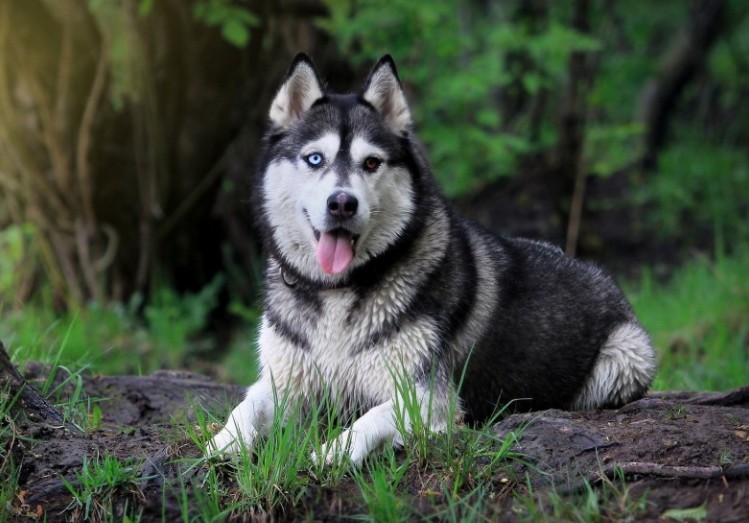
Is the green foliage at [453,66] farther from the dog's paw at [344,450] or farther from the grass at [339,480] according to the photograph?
the dog's paw at [344,450]

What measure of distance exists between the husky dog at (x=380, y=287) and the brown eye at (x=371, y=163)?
10mm

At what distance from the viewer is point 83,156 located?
847cm

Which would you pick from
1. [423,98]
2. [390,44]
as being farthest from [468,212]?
[390,44]

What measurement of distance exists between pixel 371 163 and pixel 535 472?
1.58 m

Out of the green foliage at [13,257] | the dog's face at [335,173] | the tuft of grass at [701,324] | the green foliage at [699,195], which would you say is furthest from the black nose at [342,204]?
the green foliage at [699,195]

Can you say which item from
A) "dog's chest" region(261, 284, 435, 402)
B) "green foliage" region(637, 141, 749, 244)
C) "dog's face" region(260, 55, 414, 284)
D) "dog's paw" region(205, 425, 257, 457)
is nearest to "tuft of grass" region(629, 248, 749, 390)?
"green foliage" region(637, 141, 749, 244)

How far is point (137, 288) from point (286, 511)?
597 cm

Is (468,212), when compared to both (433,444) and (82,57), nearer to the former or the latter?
(82,57)

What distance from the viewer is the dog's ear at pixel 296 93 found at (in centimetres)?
442

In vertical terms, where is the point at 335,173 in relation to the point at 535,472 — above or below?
above

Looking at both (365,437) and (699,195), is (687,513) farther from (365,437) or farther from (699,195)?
(699,195)

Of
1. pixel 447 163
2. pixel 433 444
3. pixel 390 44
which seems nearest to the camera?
pixel 433 444

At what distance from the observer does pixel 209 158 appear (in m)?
8.91

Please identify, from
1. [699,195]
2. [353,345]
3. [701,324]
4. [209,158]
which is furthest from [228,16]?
[699,195]
